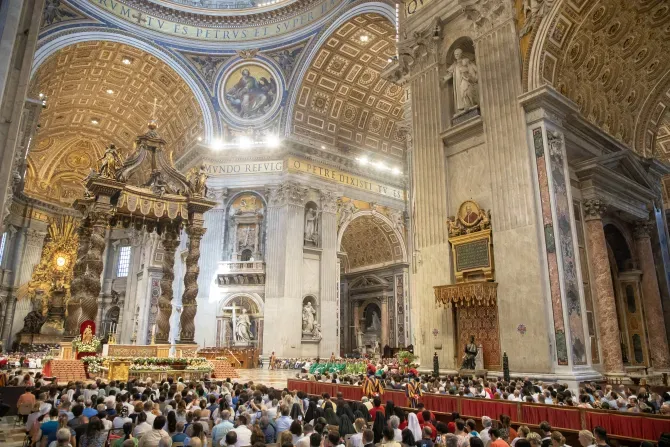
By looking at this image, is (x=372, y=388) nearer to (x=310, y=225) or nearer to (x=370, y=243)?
(x=310, y=225)

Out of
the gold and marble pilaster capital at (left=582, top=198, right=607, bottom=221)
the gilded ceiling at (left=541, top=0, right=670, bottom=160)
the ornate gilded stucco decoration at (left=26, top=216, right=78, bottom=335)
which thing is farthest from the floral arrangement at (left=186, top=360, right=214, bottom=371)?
the ornate gilded stucco decoration at (left=26, top=216, right=78, bottom=335)

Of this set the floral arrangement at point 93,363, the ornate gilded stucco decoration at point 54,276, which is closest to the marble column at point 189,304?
the floral arrangement at point 93,363

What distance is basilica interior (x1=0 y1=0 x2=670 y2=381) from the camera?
987cm

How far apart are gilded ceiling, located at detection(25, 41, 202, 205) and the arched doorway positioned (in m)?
19.2

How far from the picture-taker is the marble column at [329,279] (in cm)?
2148

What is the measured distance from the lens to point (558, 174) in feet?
32.3

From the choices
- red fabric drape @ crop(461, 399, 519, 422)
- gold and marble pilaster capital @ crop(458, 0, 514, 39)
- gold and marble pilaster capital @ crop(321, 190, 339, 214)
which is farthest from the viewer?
gold and marble pilaster capital @ crop(321, 190, 339, 214)

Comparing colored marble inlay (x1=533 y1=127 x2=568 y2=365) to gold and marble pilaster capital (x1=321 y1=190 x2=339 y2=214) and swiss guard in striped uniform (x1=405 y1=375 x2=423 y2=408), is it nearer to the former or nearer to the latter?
swiss guard in striped uniform (x1=405 y1=375 x2=423 y2=408)

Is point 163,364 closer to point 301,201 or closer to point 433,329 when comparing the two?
point 433,329

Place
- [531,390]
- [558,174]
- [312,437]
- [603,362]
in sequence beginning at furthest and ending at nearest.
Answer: [603,362] < [558,174] < [531,390] < [312,437]

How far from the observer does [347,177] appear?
80.1 ft

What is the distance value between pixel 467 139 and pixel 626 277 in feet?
21.7

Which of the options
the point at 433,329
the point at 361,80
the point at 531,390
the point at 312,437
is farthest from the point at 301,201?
the point at 312,437

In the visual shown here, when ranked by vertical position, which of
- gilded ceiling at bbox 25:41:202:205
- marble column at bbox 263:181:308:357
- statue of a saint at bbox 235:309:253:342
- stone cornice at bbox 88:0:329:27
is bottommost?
statue of a saint at bbox 235:309:253:342
